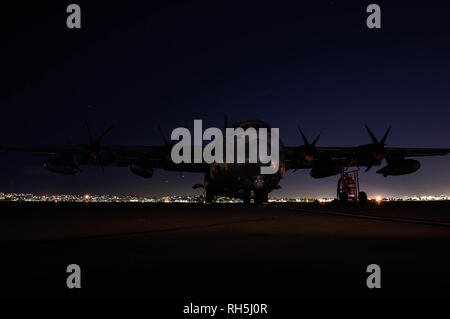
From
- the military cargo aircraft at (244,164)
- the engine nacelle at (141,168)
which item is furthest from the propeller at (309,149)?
the engine nacelle at (141,168)

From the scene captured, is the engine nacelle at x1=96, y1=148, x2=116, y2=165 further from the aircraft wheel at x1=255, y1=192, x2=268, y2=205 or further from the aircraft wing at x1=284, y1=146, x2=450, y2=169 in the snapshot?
the aircraft wing at x1=284, y1=146, x2=450, y2=169

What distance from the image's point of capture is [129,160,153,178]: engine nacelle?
2742 centimetres

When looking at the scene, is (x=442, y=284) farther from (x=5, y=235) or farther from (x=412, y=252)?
(x=5, y=235)

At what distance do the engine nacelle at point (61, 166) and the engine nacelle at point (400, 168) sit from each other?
80.3ft

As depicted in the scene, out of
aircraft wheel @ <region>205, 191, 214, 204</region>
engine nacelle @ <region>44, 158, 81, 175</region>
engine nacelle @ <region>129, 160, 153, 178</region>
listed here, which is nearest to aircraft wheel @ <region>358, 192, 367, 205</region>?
aircraft wheel @ <region>205, 191, 214, 204</region>

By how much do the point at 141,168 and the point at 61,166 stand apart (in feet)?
19.8

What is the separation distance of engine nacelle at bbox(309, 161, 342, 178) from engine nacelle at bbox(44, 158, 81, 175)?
19624 millimetres

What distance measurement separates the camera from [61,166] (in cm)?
2522

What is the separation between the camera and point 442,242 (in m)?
7.07

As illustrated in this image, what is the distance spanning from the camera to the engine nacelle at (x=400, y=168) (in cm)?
2597

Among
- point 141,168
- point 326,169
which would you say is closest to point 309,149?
point 326,169

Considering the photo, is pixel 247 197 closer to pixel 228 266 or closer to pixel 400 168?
pixel 400 168
